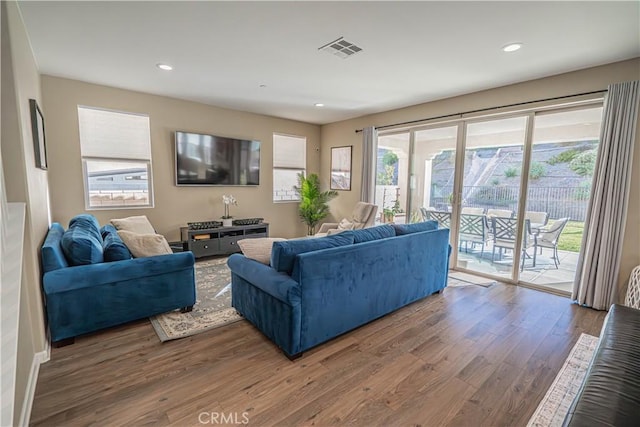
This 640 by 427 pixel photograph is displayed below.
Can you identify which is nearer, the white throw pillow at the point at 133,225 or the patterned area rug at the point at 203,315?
the patterned area rug at the point at 203,315

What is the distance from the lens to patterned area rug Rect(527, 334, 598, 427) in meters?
1.66

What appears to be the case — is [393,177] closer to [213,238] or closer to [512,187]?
[512,187]

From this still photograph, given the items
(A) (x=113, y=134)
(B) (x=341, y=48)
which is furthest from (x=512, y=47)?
(A) (x=113, y=134)

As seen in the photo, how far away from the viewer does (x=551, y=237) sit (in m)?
3.71

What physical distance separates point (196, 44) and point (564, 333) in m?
4.30

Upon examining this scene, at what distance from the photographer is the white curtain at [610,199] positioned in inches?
115

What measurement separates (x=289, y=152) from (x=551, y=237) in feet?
15.1

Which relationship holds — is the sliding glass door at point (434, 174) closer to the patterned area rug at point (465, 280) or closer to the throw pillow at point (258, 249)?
the patterned area rug at point (465, 280)

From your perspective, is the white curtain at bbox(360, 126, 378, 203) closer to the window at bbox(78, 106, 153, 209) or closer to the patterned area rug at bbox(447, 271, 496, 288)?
the patterned area rug at bbox(447, 271, 496, 288)

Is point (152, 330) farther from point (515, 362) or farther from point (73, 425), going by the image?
point (515, 362)

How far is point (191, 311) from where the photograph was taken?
286cm

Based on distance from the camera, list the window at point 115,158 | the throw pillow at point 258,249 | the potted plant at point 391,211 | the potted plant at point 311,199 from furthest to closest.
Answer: the potted plant at point 311,199 < the potted plant at point 391,211 < the window at point 115,158 < the throw pillow at point 258,249

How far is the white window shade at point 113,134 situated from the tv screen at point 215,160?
485mm

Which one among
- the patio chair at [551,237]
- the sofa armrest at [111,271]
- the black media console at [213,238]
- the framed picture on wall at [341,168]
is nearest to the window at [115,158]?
the black media console at [213,238]
